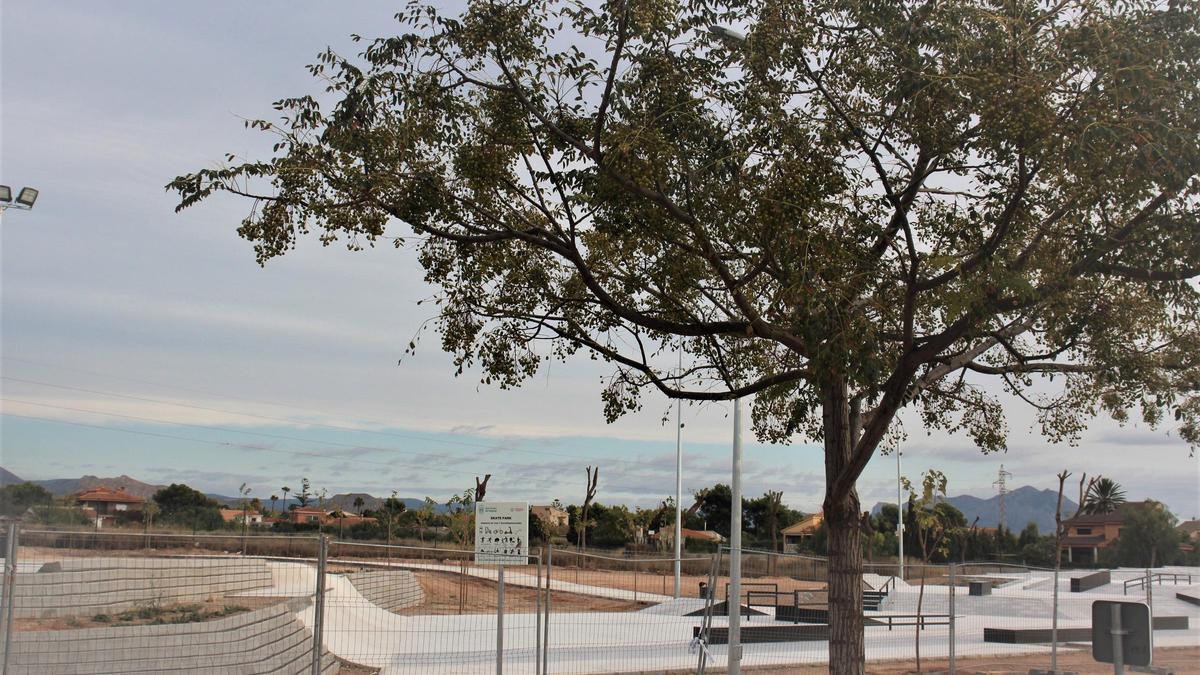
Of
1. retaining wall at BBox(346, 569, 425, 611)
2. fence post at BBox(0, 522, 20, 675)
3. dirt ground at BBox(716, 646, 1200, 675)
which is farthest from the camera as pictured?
retaining wall at BBox(346, 569, 425, 611)

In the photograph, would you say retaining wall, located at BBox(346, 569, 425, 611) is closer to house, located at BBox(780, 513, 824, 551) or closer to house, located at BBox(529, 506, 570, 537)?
house, located at BBox(529, 506, 570, 537)

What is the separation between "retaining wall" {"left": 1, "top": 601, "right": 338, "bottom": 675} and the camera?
11.9 meters

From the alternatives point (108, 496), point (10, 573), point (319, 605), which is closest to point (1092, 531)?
point (108, 496)

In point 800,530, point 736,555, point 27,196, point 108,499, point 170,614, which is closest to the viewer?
point 736,555

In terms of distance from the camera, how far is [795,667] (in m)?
18.0

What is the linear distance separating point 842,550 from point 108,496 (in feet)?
267

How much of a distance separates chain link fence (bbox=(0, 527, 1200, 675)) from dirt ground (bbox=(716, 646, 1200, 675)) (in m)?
0.08

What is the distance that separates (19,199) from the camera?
1909cm

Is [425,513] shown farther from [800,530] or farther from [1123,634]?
[1123,634]

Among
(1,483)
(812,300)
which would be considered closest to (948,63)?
(812,300)

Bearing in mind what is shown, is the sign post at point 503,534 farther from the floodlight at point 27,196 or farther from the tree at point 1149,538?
the tree at point 1149,538

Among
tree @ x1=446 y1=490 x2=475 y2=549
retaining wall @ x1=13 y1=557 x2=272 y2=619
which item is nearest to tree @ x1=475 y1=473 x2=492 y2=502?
tree @ x1=446 y1=490 x2=475 y2=549

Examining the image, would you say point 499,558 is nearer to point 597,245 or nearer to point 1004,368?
point 597,245

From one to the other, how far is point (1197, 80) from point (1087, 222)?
4.82 ft
